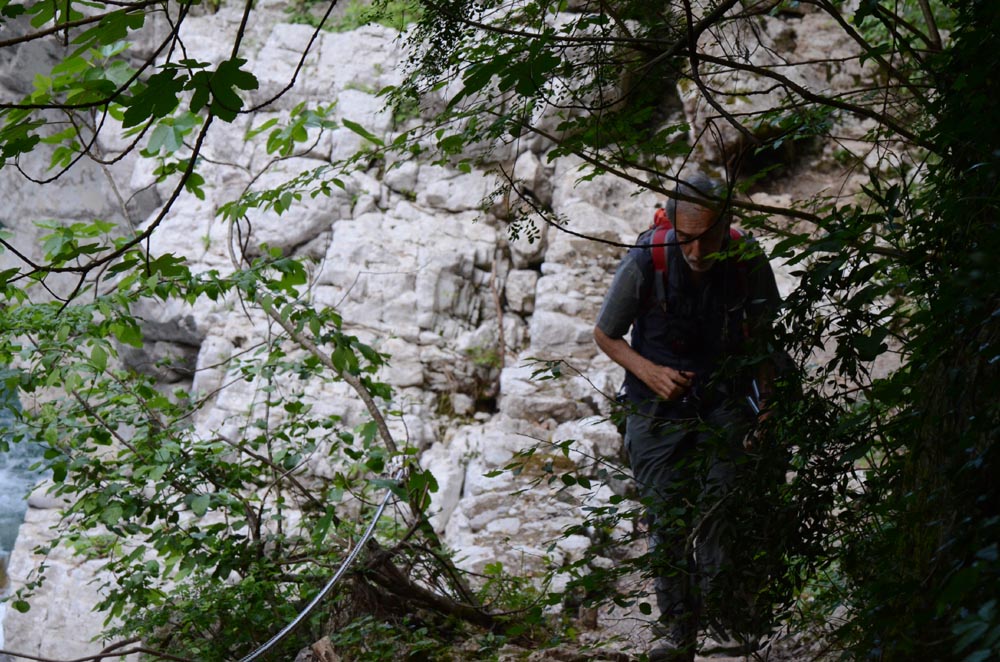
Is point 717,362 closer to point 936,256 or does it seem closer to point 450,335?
point 936,256

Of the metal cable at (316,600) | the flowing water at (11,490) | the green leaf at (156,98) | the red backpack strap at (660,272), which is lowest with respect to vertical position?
the metal cable at (316,600)

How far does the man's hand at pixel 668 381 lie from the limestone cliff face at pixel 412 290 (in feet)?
10.9

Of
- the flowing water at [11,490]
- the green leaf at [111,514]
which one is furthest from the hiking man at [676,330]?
the flowing water at [11,490]

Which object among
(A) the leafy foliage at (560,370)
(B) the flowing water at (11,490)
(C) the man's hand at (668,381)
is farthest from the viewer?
(B) the flowing water at (11,490)

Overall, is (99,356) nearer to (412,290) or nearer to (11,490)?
(412,290)

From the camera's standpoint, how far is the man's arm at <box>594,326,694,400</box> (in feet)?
9.09

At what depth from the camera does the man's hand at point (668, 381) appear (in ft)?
9.09

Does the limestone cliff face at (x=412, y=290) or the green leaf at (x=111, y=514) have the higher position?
the limestone cliff face at (x=412, y=290)

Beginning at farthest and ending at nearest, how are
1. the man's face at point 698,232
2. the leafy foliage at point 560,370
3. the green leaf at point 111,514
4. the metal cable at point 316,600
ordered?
the green leaf at point 111,514 → the man's face at point 698,232 → the metal cable at point 316,600 → the leafy foliage at point 560,370

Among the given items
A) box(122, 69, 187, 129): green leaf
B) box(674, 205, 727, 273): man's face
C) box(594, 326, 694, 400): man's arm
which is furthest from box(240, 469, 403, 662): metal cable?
box(122, 69, 187, 129): green leaf

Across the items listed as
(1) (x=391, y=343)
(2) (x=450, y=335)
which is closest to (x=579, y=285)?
(2) (x=450, y=335)

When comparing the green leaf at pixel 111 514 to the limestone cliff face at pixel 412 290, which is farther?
the limestone cliff face at pixel 412 290

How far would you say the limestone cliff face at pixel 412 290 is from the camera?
6.77 metres

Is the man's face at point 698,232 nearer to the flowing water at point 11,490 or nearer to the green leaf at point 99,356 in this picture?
the green leaf at point 99,356
